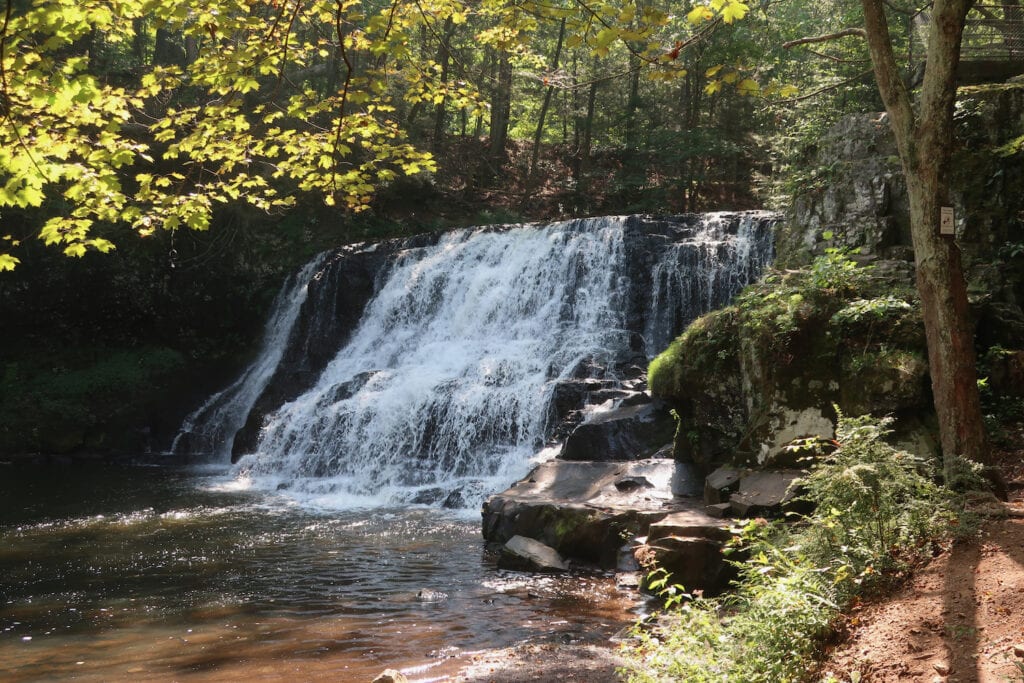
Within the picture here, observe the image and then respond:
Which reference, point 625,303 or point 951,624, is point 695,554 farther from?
point 625,303

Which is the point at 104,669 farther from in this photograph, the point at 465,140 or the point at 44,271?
the point at 465,140

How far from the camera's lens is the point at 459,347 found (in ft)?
52.2

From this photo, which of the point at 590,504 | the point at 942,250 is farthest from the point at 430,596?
the point at 942,250

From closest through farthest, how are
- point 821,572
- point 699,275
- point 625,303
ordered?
point 821,572, point 699,275, point 625,303

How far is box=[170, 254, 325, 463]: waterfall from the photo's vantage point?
1783 cm

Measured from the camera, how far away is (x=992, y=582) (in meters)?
3.96

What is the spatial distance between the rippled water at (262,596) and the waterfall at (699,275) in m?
5.85

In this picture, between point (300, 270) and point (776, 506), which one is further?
point (300, 270)

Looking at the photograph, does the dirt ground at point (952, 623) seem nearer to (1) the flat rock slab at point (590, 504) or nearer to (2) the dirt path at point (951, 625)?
(2) the dirt path at point (951, 625)

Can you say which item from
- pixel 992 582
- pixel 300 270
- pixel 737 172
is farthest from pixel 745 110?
pixel 992 582

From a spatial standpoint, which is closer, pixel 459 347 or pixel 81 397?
pixel 459 347

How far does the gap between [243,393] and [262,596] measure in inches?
472

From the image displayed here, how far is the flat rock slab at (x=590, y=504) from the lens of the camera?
8.14 m

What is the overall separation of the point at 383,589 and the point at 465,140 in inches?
973
